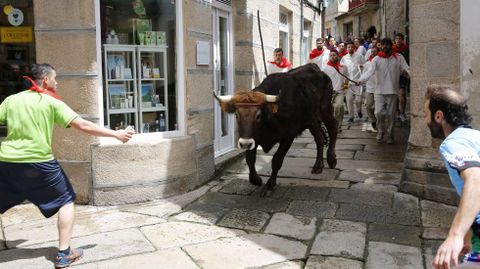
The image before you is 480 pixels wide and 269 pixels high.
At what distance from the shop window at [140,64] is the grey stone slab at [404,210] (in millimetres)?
2851

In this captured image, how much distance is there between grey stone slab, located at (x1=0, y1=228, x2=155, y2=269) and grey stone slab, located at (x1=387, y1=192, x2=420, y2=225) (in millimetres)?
2551

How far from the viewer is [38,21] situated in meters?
5.71

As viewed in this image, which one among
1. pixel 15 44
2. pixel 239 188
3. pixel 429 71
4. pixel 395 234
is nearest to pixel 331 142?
pixel 239 188

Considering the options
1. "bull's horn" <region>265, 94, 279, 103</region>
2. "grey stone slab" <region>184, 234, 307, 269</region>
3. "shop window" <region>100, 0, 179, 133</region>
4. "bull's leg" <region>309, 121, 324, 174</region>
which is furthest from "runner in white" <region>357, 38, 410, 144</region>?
"grey stone slab" <region>184, 234, 307, 269</region>

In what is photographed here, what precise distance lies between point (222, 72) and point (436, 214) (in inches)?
170

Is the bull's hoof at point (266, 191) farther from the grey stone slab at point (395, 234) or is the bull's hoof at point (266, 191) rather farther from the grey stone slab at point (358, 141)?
the grey stone slab at point (358, 141)

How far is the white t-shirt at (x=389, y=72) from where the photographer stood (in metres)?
9.16

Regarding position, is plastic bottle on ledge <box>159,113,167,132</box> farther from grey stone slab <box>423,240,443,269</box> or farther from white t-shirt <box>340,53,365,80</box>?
white t-shirt <box>340,53,365,80</box>

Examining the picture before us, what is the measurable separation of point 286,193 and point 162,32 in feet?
8.34

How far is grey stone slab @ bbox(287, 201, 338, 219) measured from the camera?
5514 mm

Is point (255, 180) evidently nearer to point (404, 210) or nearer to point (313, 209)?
point (313, 209)

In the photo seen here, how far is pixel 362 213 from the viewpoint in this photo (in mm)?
5512

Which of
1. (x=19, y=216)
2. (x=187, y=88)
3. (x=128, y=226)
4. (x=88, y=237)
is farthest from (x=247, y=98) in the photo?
(x=19, y=216)

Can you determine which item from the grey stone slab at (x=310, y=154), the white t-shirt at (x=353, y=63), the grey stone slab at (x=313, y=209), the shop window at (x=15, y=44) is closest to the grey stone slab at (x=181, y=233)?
the grey stone slab at (x=313, y=209)
